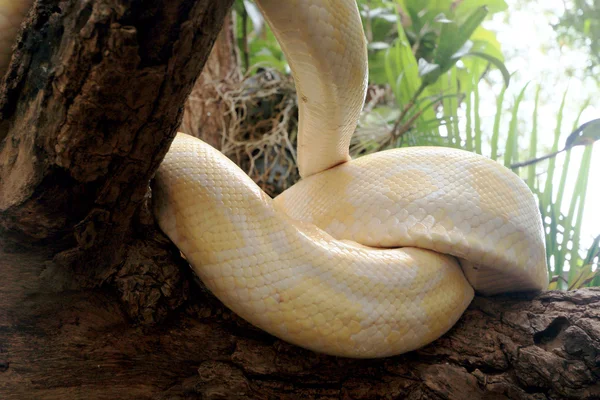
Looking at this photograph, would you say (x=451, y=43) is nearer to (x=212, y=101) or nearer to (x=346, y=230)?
(x=212, y=101)

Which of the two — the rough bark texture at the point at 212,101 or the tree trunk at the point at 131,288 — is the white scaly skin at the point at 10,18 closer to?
the tree trunk at the point at 131,288

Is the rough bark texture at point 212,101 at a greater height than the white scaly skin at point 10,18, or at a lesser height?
lesser

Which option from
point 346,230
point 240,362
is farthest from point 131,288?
point 346,230

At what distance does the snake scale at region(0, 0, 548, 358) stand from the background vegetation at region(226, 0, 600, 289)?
25.6 inches

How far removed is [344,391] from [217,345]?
0.34 meters

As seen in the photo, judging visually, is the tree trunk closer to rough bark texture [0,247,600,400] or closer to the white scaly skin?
rough bark texture [0,247,600,400]

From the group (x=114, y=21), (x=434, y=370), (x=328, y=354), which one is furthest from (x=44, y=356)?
(x=434, y=370)

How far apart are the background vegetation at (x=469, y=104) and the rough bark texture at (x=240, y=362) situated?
0.66m

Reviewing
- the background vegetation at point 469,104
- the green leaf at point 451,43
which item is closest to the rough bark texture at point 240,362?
the background vegetation at point 469,104

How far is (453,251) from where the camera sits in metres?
1.24

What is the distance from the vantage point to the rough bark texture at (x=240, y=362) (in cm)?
109

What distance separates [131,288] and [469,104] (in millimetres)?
1821

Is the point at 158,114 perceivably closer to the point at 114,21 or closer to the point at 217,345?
the point at 114,21

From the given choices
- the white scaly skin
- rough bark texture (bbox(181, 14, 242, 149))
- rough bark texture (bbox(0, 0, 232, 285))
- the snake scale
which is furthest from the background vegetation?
the white scaly skin
